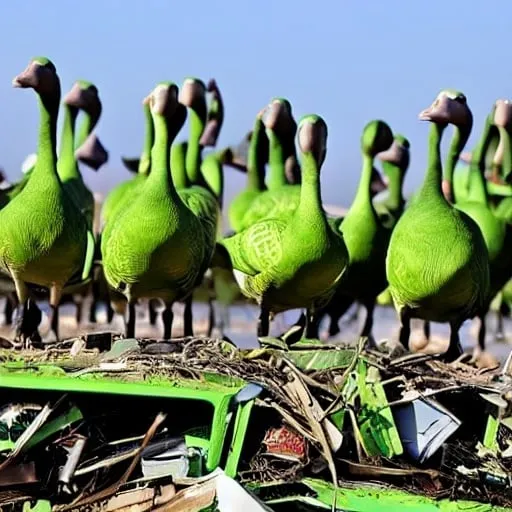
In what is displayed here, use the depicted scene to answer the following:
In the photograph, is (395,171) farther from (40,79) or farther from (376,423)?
(376,423)

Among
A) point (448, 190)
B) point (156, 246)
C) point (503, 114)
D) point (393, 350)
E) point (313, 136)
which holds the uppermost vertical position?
point (503, 114)

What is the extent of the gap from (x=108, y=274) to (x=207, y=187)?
87.3 inches

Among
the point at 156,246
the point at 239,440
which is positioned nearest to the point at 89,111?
the point at 156,246

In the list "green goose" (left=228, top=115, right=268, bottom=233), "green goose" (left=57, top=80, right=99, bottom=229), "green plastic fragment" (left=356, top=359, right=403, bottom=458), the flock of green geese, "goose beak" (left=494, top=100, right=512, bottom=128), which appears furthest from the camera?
"green goose" (left=228, top=115, right=268, bottom=233)

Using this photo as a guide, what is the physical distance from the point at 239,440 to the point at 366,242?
12.1ft

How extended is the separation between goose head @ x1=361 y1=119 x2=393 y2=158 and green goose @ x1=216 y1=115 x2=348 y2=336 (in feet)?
4.06

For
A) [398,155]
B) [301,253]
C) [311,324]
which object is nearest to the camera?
[301,253]

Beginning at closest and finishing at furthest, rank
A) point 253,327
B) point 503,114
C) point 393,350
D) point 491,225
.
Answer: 1. point 393,350
2. point 491,225
3. point 503,114
4. point 253,327

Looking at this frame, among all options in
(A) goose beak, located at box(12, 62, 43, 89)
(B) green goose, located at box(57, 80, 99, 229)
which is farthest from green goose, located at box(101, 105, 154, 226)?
(A) goose beak, located at box(12, 62, 43, 89)

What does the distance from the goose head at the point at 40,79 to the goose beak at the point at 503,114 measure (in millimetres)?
2837

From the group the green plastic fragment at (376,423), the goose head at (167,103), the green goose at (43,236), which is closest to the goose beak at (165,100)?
the goose head at (167,103)

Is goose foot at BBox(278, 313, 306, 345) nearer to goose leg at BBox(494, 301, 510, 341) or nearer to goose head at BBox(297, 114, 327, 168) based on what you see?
goose head at BBox(297, 114, 327, 168)

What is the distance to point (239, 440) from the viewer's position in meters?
2.96

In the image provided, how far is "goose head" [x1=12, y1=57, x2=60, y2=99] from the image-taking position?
20.1ft
